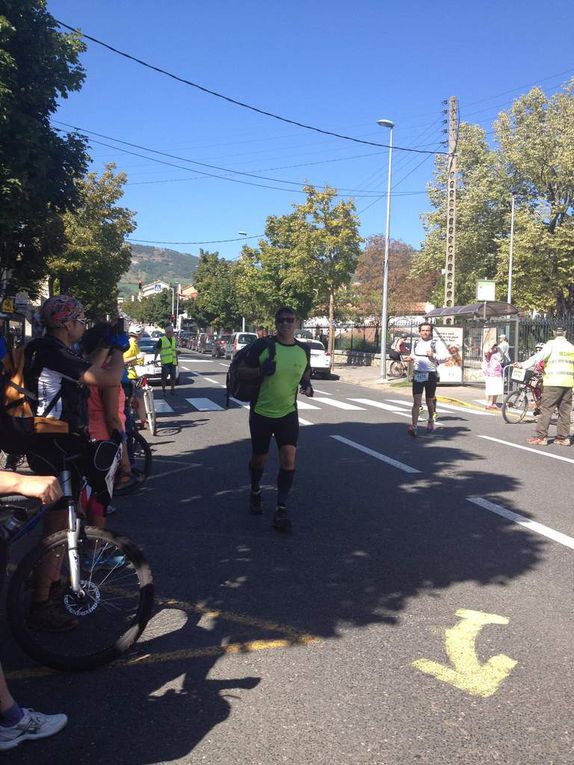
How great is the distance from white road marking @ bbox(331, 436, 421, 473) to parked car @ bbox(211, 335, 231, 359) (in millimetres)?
35641

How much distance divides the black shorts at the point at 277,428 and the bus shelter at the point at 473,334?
1733 cm

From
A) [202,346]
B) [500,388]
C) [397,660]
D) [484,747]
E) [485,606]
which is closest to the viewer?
[484,747]

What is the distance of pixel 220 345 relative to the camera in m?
48.1

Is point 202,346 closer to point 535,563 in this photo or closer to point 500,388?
point 500,388

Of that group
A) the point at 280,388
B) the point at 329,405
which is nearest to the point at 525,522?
the point at 280,388

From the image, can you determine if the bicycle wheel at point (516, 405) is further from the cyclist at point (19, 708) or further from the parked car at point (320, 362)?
the parked car at point (320, 362)

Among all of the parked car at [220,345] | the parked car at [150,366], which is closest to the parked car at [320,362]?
the parked car at [150,366]

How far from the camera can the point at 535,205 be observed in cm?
3819

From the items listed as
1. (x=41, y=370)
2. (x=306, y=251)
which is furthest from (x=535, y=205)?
(x=41, y=370)

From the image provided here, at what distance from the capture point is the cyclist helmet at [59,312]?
3840 mm

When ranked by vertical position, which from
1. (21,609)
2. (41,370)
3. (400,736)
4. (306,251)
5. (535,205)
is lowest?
(400,736)

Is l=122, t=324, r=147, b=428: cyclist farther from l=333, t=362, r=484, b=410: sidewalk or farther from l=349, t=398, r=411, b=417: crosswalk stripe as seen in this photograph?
l=333, t=362, r=484, b=410: sidewalk

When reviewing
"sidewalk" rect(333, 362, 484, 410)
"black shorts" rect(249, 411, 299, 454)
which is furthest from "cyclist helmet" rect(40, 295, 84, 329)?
"sidewalk" rect(333, 362, 484, 410)

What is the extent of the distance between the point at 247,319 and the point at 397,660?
213 ft
